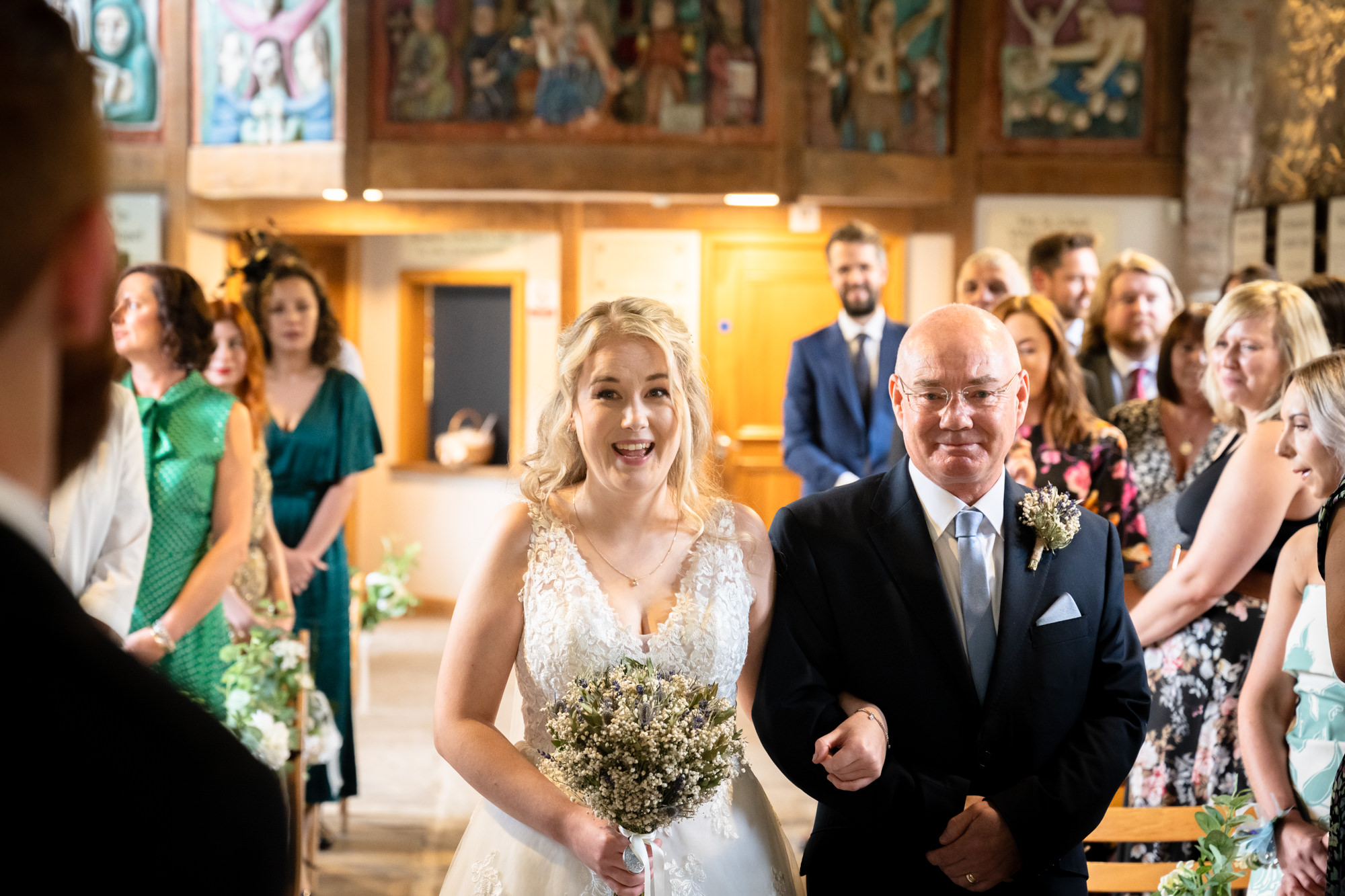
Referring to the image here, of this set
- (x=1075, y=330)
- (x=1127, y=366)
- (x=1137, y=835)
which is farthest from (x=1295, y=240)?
(x=1137, y=835)

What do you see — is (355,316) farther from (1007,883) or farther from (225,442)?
(1007,883)

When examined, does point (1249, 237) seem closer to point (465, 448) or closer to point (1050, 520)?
point (465, 448)

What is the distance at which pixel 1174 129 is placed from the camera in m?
9.03

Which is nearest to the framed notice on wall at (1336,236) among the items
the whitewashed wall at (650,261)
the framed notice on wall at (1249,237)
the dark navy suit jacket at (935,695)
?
the framed notice on wall at (1249,237)

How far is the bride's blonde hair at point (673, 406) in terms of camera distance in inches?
96.5

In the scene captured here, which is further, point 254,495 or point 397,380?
point 397,380

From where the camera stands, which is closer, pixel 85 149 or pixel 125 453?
pixel 85 149

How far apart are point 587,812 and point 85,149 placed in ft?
5.57

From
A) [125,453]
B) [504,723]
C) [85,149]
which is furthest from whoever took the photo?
[504,723]

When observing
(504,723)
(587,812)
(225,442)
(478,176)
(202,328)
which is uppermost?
(478,176)

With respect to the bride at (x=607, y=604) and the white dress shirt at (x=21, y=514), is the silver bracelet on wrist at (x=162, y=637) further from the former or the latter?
the white dress shirt at (x=21, y=514)

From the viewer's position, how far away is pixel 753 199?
348 inches

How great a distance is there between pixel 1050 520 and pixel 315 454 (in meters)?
3.30

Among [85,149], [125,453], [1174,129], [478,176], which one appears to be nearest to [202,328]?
[125,453]
